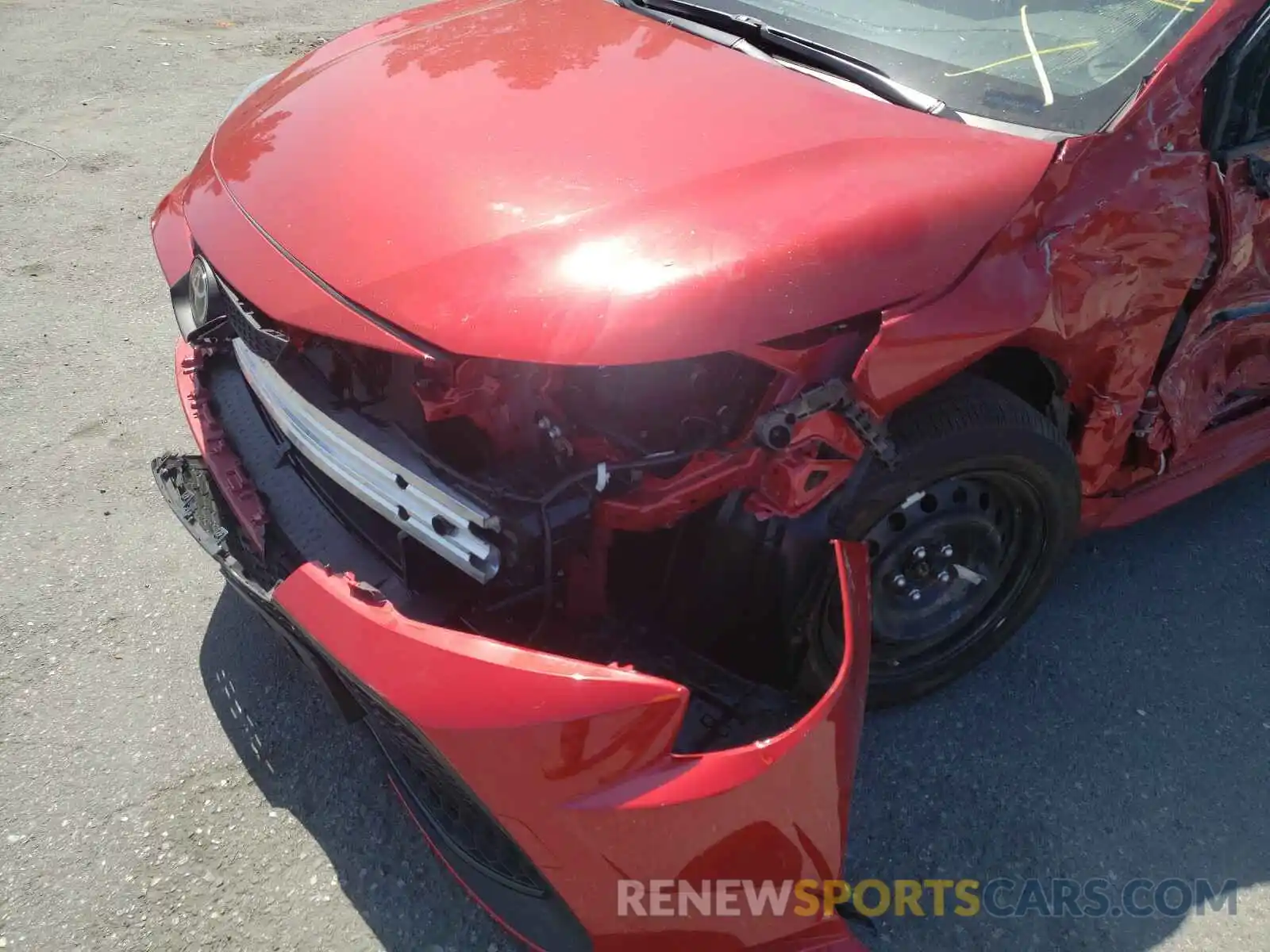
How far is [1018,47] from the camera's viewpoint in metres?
2.19

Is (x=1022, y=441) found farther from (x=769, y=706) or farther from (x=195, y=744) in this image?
(x=195, y=744)

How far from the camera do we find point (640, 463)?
185cm

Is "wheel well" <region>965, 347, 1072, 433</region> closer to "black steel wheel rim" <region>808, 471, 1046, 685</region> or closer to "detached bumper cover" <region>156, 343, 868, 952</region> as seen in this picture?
"black steel wheel rim" <region>808, 471, 1046, 685</region>

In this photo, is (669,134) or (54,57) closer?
(669,134)

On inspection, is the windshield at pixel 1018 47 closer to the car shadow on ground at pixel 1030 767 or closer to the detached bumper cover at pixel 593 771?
the detached bumper cover at pixel 593 771

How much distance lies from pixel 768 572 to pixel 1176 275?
1.09 metres

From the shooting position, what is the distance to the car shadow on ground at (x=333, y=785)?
79.4 inches

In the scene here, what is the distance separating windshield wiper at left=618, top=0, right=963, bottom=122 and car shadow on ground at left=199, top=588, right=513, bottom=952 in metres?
1.79

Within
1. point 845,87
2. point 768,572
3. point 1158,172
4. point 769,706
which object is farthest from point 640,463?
point 1158,172

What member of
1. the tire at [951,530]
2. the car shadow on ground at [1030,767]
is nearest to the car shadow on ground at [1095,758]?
the car shadow on ground at [1030,767]

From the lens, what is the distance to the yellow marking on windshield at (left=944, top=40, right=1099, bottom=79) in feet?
7.04

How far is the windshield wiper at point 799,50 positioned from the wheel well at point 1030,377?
0.51 m

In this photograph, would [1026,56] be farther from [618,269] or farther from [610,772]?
[610,772]

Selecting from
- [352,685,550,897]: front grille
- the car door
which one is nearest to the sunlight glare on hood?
[352,685,550,897]: front grille
